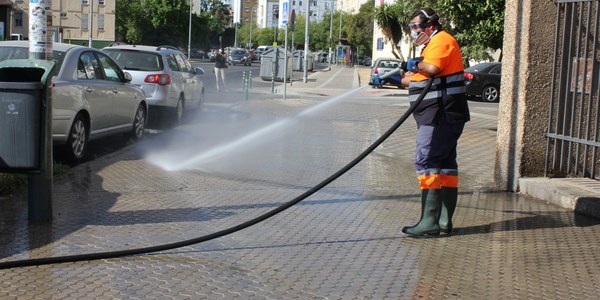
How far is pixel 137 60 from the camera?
49.3 ft

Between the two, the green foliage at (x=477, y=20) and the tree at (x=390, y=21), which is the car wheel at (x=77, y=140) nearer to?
the green foliage at (x=477, y=20)

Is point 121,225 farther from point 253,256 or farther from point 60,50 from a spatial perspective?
point 60,50

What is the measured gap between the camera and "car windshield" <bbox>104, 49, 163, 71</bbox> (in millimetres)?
14930

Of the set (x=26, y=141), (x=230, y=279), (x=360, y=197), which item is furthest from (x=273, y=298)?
(x=360, y=197)

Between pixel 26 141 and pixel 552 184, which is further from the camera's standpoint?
pixel 552 184

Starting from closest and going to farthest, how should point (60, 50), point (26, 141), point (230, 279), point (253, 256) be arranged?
point (230, 279) < point (253, 256) < point (26, 141) < point (60, 50)

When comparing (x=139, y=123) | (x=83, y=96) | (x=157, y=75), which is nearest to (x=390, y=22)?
(x=157, y=75)

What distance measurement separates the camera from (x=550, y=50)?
8.47m

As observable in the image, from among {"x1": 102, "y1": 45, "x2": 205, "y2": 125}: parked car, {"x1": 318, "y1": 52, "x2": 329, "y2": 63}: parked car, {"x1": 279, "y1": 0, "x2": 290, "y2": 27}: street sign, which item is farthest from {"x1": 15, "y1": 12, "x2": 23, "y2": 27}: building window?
{"x1": 102, "y1": 45, "x2": 205, "y2": 125}: parked car

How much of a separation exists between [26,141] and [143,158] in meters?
4.29

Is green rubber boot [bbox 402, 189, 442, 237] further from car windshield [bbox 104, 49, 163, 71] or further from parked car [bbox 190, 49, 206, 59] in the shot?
parked car [bbox 190, 49, 206, 59]

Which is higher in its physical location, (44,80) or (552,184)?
(44,80)

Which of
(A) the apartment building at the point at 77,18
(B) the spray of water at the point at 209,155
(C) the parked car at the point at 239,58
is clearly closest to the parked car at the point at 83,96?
(B) the spray of water at the point at 209,155

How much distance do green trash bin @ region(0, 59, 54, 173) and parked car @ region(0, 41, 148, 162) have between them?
9.24 feet
